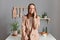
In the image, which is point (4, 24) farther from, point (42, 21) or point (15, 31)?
point (42, 21)

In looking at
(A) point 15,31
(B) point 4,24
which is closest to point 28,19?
(A) point 15,31

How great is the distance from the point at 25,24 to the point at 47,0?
1058 millimetres

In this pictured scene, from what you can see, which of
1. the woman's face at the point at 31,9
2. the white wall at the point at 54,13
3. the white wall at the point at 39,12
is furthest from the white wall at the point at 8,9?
the woman's face at the point at 31,9

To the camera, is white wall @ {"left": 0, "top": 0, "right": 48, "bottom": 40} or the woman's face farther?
white wall @ {"left": 0, "top": 0, "right": 48, "bottom": 40}

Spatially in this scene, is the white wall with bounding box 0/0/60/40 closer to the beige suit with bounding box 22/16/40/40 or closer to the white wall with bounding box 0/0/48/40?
the white wall with bounding box 0/0/48/40

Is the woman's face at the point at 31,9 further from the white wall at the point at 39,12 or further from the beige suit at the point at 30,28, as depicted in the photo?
the white wall at the point at 39,12

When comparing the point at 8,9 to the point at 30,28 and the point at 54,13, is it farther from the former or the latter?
the point at 30,28

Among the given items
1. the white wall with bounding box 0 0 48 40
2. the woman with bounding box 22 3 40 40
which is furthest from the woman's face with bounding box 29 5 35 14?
the white wall with bounding box 0 0 48 40

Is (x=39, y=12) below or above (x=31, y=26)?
above

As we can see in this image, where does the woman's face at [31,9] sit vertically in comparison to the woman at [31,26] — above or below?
above

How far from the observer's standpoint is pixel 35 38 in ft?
6.10

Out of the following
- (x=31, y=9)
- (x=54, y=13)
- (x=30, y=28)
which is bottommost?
(x=30, y=28)

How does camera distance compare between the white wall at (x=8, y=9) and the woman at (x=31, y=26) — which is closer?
the woman at (x=31, y=26)

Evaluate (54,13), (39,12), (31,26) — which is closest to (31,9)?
(31,26)
